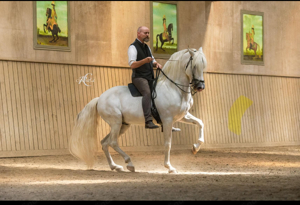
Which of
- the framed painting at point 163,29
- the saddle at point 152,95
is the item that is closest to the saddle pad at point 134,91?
the saddle at point 152,95

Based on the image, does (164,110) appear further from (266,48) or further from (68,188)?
(266,48)

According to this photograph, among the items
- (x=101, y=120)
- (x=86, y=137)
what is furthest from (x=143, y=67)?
(x=101, y=120)

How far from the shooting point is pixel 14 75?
9000mm

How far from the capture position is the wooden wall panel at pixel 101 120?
8961 millimetres

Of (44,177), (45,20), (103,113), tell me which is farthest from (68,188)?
(45,20)

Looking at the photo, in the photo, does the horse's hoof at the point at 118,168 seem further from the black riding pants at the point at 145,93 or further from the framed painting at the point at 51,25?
the framed painting at the point at 51,25

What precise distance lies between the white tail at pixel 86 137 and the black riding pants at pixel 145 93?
34.1 inches

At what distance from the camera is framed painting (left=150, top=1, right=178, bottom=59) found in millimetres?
10914

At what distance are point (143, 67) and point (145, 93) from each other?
1.58 ft

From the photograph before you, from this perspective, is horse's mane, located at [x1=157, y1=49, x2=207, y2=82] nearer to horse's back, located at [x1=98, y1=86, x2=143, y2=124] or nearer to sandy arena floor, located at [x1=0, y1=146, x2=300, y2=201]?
horse's back, located at [x1=98, y1=86, x2=143, y2=124]

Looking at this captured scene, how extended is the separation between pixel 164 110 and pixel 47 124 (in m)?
4.29

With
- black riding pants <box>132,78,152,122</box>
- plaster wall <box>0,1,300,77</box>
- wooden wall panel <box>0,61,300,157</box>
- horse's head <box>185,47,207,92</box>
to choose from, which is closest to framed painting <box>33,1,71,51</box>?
plaster wall <box>0,1,300,77</box>

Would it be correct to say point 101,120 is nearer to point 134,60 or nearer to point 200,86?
point 134,60

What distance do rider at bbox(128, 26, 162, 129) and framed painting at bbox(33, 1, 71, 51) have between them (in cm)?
397
